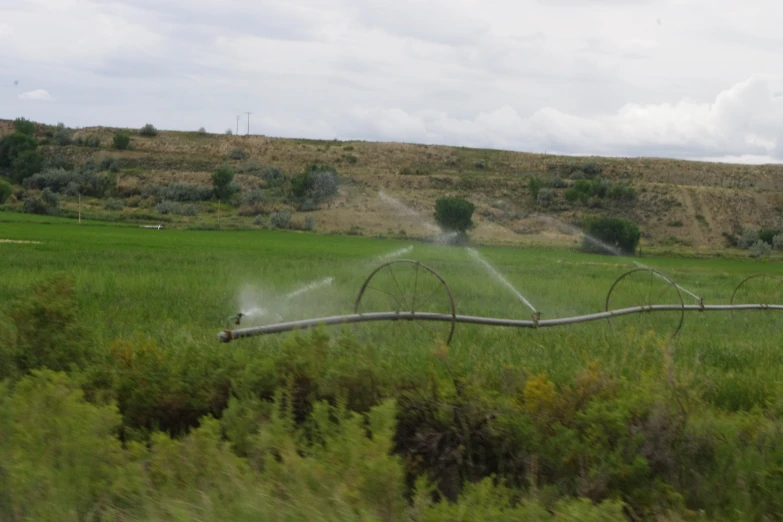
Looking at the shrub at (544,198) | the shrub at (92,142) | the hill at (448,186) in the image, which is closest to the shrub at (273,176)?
the hill at (448,186)

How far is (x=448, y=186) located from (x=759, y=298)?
1725 inches

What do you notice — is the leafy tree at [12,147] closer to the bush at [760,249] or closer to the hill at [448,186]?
the hill at [448,186]

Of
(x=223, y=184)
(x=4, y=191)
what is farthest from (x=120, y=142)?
(x=223, y=184)

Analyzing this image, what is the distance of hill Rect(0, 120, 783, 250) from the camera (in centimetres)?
4931

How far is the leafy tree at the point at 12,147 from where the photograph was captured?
2504 inches

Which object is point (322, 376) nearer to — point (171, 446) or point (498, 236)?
point (171, 446)

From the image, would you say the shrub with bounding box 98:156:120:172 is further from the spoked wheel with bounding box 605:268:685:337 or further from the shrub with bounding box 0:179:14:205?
the spoked wheel with bounding box 605:268:685:337

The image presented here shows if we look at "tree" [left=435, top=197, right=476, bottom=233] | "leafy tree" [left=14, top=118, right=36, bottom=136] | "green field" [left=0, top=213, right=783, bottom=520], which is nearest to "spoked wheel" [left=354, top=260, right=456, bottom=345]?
"green field" [left=0, top=213, right=783, bottom=520]

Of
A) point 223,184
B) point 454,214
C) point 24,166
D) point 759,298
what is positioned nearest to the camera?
point 759,298

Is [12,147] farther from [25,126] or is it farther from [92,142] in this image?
[25,126]

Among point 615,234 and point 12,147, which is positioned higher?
point 12,147

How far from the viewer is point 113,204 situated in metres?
53.9

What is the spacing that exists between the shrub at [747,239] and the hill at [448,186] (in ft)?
4.05

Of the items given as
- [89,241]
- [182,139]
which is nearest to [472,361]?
[89,241]
